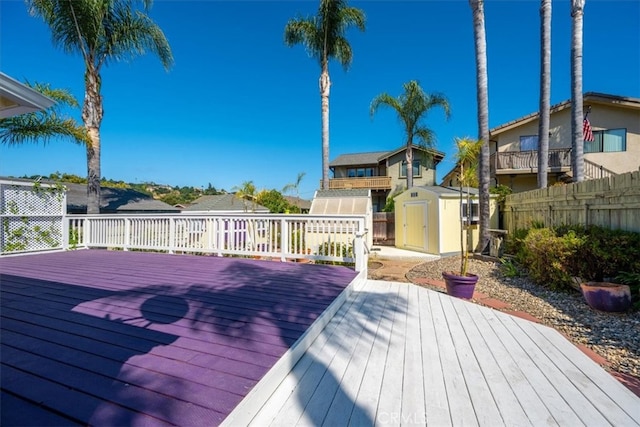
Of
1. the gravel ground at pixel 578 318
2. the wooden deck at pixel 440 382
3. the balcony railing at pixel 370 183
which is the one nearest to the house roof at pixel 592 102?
the balcony railing at pixel 370 183

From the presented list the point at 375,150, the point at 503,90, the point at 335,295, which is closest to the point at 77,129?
the point at 335,295

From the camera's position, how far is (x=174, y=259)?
19.1 ft

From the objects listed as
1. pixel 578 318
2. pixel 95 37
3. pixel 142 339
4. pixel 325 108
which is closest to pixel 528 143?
pixel 325 108

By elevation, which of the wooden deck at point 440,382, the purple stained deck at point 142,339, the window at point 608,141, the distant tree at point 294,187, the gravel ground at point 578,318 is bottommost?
the gravel ground at point 578,318

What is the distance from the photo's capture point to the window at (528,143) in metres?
13.7

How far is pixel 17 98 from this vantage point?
2.18 m

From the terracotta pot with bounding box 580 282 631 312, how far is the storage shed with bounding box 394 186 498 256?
625 centimetres

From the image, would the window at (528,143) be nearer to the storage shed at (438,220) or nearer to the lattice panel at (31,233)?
the storage shed at (438,220)

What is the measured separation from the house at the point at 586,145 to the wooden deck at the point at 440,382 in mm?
12401

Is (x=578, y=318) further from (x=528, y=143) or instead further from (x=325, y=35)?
(x=325, y=35)

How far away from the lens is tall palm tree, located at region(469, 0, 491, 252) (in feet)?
27.2

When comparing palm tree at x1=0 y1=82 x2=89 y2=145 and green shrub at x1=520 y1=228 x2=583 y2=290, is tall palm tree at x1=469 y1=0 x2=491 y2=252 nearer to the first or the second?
green shrub at x1=520 y1=228 x2=583 y2=290

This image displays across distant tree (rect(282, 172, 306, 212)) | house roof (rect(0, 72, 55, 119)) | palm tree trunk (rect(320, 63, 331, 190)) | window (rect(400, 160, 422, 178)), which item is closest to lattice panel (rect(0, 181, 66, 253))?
house roof (rect(0, 72, 55, 119))

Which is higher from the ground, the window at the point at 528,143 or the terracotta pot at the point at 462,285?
the window at the point at 528,143
